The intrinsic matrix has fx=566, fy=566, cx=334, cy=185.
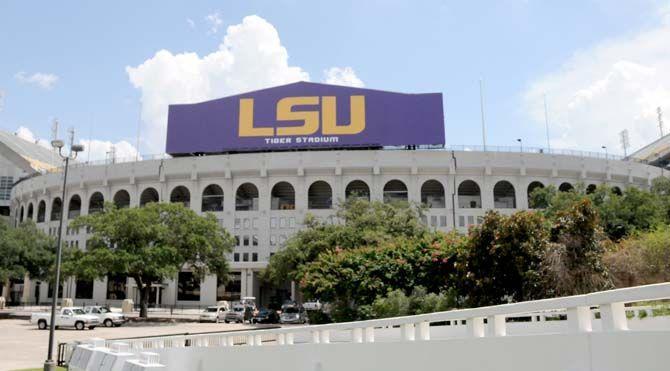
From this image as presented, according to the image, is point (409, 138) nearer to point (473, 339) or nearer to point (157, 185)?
point (157, 185)

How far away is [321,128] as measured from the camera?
63688 mm

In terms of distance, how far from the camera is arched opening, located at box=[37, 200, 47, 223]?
247 ft

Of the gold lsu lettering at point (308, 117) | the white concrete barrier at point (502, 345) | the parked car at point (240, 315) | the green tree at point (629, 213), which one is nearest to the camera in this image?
the white concrete barrier at point (502, 345)

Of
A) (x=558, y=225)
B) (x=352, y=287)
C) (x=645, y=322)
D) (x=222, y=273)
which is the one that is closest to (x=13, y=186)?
(x=222, y=273)

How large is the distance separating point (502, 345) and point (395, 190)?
6009cm

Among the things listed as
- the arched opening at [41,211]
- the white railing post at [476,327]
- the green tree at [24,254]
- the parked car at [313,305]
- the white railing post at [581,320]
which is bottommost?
the parked car at [313,305]

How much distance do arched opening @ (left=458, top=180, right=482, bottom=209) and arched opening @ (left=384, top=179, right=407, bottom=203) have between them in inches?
259

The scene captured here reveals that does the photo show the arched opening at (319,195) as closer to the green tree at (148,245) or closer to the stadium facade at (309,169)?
the stadium facade at (309,169)

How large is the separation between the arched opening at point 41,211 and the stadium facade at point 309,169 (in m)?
12.3

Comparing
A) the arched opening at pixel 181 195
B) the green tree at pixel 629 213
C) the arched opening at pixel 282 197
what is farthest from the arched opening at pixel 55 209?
the green tree at pixel 629 213

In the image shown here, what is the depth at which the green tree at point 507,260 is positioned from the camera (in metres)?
19.7

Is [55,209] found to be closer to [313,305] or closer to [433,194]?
[313,305]

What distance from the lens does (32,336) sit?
111 ft

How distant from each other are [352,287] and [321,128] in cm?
3816
